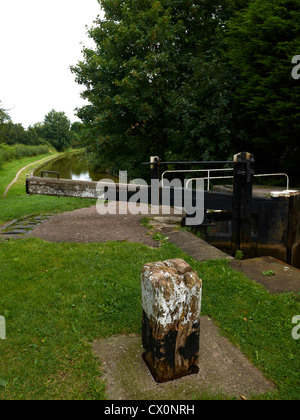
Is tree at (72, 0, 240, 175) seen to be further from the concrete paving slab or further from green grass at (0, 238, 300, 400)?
the concrete paving slab

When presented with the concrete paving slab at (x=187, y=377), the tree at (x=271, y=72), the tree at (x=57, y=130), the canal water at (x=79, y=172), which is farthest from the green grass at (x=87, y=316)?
the tree at (x=57, y=130)

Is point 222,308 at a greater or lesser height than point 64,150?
lesser

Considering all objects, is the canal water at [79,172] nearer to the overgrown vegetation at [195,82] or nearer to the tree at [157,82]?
the tree at [157,82]

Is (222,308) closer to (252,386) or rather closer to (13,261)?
(252,386)

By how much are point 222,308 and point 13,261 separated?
337 centimetres

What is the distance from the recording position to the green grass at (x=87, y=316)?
2.27 meters

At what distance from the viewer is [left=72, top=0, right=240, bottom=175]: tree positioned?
10.9 m

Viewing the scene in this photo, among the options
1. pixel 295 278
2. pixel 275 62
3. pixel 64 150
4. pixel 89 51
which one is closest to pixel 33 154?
pixel 64 150

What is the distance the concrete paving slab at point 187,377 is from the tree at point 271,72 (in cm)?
722

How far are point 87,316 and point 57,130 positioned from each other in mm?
75882

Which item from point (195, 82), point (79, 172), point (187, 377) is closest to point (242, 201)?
point (187, 377)
